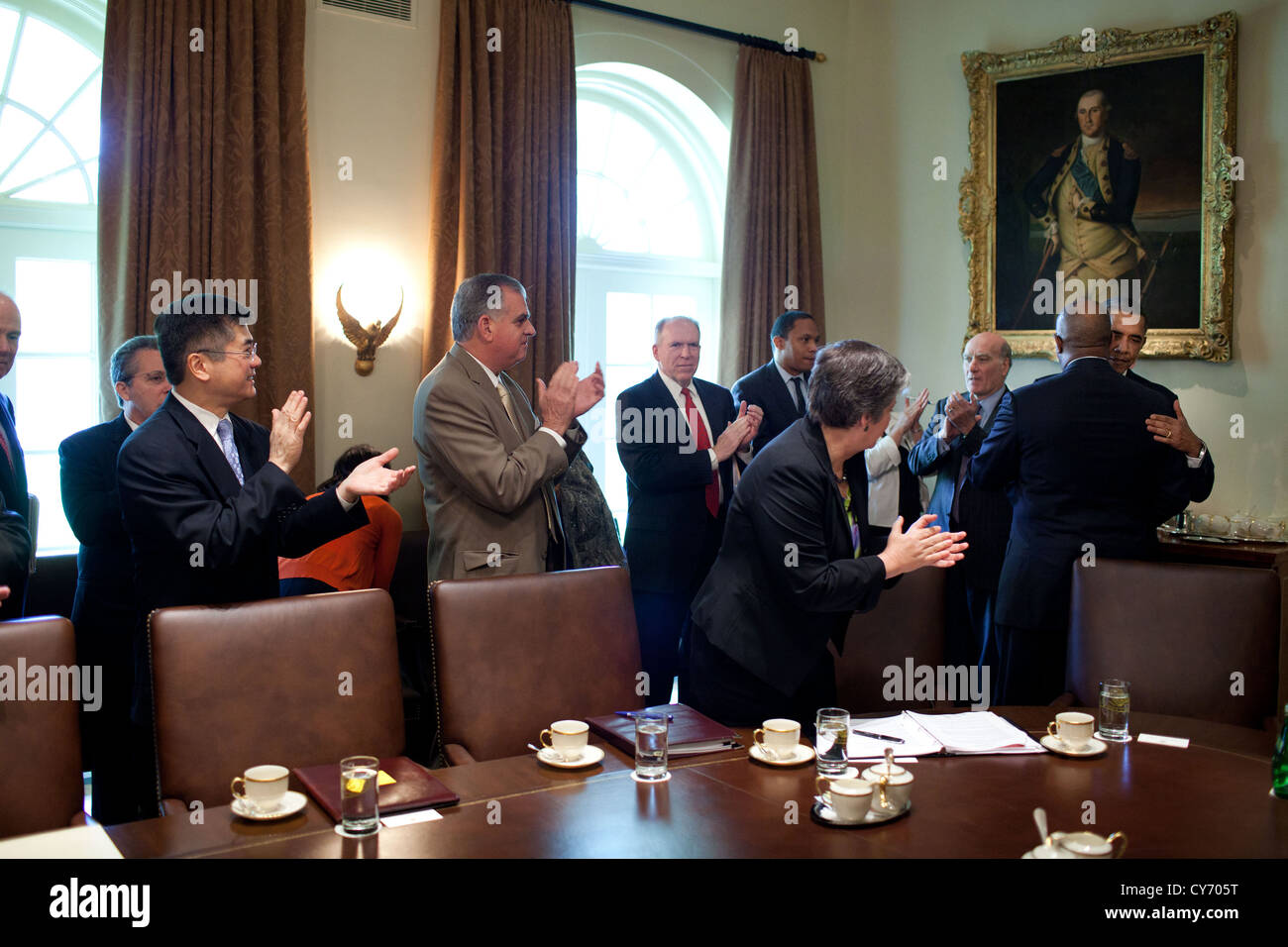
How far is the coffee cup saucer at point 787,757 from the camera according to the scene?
213 cm

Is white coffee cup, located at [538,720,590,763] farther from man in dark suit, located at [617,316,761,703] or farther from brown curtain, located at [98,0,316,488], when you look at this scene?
brown curtain, located at [98,0,316,488]

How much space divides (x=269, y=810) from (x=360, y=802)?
19cm

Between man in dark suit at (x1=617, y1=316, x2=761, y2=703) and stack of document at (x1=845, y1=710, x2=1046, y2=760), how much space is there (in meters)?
1.78

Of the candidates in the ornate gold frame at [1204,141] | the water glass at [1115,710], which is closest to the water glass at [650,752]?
the water glass at [1115,710]

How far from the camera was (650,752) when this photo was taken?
2.05 meters

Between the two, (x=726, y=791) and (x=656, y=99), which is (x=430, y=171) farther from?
(x=726, y=791)

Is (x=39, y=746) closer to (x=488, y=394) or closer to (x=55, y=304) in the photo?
(x=488, y=394)

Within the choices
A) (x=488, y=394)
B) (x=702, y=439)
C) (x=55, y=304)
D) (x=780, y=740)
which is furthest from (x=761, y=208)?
(x=780, y=740)

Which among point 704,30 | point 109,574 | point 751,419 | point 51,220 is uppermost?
point 704,30

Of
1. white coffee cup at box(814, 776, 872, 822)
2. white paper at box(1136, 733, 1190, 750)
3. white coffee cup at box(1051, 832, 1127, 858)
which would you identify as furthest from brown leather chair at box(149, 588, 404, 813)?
white paper at box(1136, 733, 1190, 750)

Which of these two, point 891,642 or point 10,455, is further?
point 891,642

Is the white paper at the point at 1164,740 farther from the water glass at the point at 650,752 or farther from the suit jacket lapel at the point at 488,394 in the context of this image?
the suit jacket lapel at the point at 488,394

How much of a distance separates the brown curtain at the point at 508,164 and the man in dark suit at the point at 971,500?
177cm

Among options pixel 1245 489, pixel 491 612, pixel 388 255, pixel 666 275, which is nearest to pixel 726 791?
pixel 491 612
